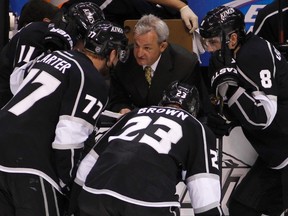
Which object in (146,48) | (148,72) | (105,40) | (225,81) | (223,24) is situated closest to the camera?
(105,40)

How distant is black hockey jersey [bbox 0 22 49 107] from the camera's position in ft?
14.1

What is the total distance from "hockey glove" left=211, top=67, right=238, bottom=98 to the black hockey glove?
6.9 inches

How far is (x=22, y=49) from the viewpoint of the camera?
14.2 ft

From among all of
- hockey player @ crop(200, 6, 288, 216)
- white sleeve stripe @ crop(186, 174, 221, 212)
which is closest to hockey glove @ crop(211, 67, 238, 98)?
hockey player @ crop(200, 6, 288, 216)

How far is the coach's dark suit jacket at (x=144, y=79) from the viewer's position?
459cm

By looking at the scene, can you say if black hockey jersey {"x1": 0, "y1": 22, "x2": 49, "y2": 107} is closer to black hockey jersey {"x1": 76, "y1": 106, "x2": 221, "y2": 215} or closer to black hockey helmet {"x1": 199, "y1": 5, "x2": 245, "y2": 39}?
black hockey helmet {"x1": 199, "y1": 5, "x2": 245, "y2": 39}

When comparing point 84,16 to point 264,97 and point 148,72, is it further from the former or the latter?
point 264,97

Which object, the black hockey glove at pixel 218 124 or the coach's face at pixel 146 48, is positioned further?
the coach's face at pixel 146 48

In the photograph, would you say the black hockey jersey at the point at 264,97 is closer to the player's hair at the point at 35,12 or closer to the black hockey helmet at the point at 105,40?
the black hockey helmet at the point at 105,40

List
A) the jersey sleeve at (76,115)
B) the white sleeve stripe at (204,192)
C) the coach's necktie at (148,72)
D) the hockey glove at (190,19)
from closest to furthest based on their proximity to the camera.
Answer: the white sleeve stripe at (204,192) → the jersey sleeve at (76,115) → the coach's necktie at (148,72) → the hockey glove at (190,19)

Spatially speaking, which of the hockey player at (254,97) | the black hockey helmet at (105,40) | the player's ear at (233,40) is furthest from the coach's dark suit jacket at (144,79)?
the black hockey helmet at (105,40)

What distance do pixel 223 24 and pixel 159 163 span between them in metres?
1.18

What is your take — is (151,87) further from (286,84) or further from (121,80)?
(286,84)

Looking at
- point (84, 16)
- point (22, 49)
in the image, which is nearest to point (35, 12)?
point (22, 49)
